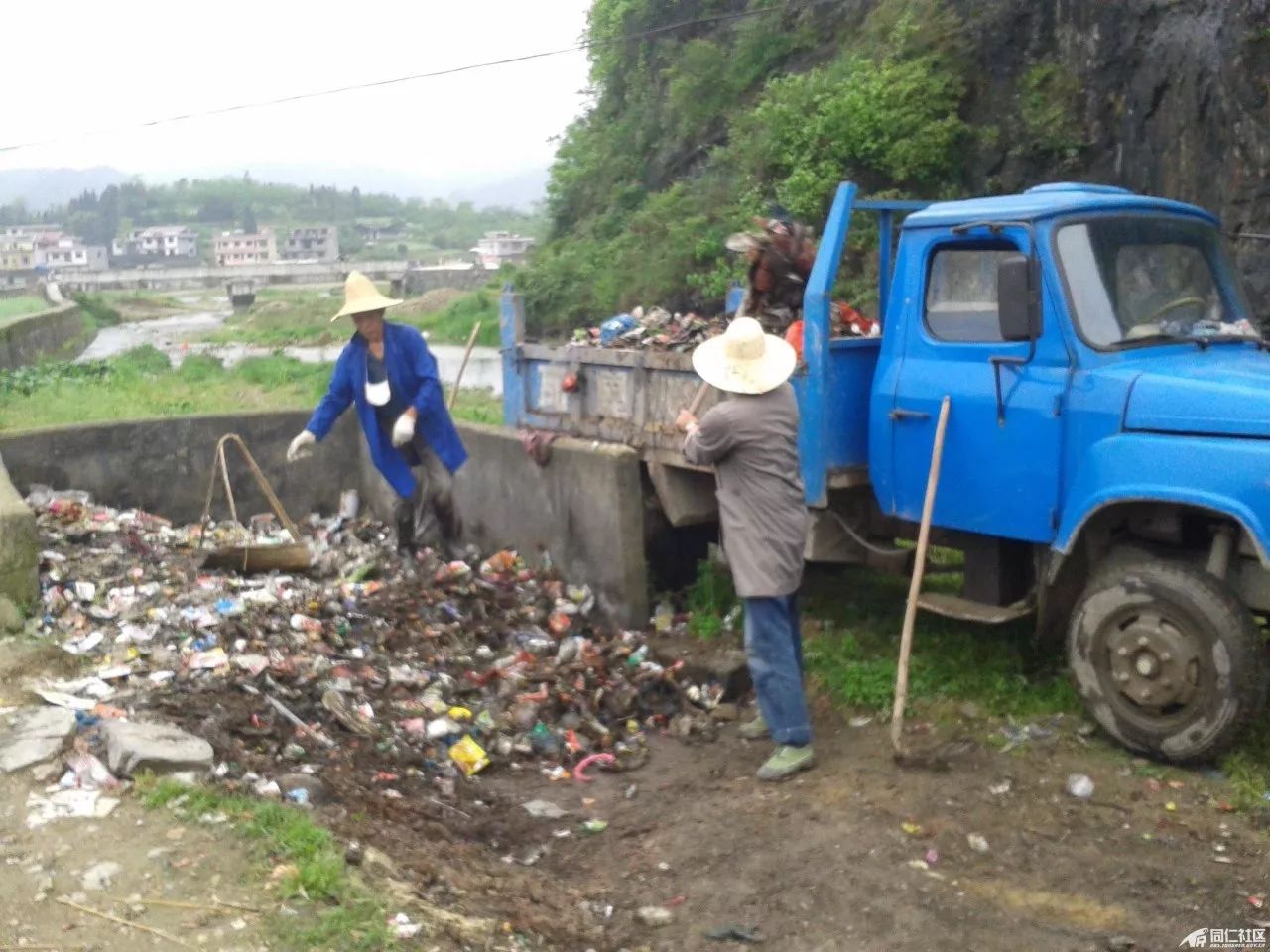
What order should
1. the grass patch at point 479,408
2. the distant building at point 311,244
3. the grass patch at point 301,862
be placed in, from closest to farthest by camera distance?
the grass patch at point 301,862 < the grass patch at point 479,408 < the distant building at point 311,244

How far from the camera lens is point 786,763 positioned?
5.50m

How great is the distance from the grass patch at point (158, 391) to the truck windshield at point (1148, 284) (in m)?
7.64

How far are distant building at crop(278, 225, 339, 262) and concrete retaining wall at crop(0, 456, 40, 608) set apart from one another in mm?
88979

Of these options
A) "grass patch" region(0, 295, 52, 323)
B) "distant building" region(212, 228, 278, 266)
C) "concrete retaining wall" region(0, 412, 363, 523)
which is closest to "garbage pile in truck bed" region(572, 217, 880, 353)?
"concrete retaining wall" region(0, 412, 363, 523)

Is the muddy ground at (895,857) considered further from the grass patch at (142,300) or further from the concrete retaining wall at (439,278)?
the grass patch at (142,300)

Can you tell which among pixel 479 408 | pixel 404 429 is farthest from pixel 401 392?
pixel 479 408

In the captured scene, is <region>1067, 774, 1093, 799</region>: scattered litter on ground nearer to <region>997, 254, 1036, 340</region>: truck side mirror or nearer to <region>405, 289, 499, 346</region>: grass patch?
<region>997, 254, 1036, 340</region>: truck side mirror

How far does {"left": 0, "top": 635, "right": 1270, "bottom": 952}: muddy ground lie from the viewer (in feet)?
13.5

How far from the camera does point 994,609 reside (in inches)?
227

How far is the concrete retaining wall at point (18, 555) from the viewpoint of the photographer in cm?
633

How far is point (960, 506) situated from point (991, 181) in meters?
10.5

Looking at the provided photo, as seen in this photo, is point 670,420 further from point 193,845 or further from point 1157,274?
point 193,845

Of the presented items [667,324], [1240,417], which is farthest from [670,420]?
[1240,417]

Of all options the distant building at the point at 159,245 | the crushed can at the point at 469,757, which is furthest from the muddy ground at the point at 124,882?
the distant building at the point at 159,245
